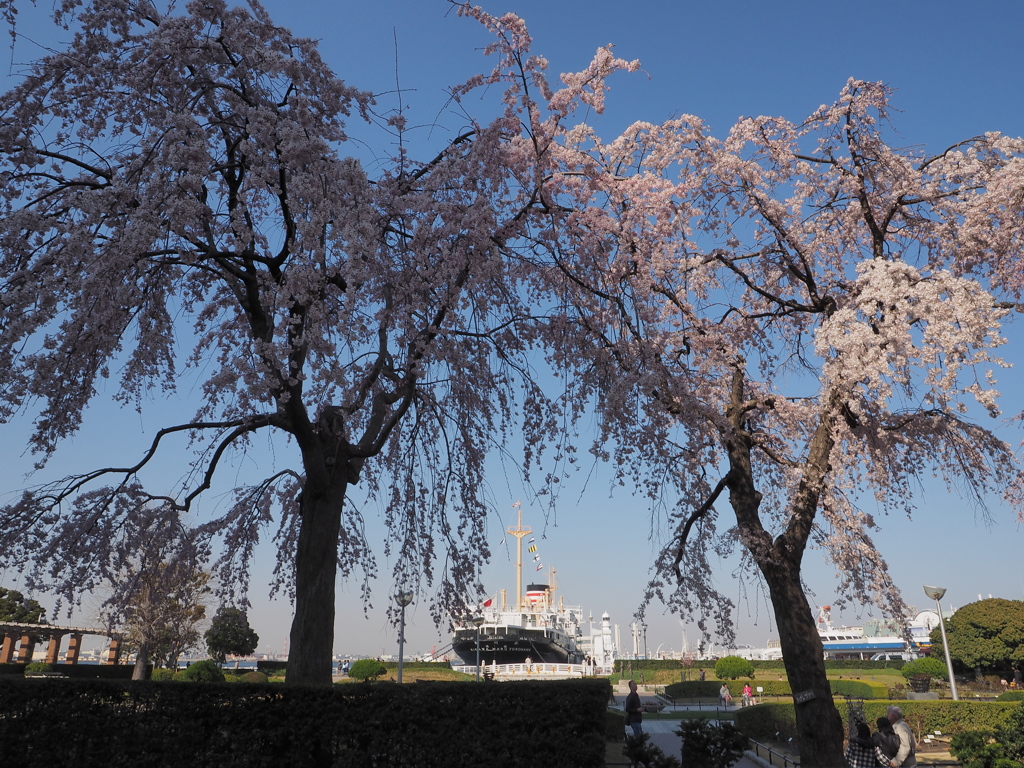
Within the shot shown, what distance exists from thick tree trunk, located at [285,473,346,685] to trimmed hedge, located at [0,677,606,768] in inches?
25.1

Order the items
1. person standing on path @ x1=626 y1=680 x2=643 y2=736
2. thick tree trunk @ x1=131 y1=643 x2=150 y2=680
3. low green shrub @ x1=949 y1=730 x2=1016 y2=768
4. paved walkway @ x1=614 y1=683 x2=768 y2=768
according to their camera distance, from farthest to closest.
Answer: thick tree trunk @ x1=131 y1=643 x2=150 y2=680 < person standing on path @ x1=626 y1=680 x2=643 y2=736 < paved walkway @ x1=614 y1=683 x2=768 y2=768 < low green shrub @ x1=949 y1=730 x2=1016 y2=768

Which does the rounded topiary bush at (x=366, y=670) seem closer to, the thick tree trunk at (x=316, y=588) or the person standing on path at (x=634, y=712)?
the person standing on path at (x=634, y=712)

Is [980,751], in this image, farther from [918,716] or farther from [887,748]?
[918,716]

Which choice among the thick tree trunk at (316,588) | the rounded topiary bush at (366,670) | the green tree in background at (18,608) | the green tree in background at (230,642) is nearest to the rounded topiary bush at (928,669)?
the rounded topiary bush at (366,670)

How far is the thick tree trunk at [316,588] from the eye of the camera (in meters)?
7.86

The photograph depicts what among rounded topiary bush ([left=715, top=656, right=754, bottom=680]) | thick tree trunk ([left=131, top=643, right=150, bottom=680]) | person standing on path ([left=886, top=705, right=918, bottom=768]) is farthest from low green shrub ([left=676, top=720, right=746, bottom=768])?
rounded topiary bush ([left=715, top=656, right=754, bottom=680])

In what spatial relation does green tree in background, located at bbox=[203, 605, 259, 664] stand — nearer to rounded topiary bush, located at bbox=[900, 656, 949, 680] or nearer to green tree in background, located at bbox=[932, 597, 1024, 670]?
rounded topiary bush, located at bbox=[900, 656, 949, 680]

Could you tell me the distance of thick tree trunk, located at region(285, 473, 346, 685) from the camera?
25.8ft

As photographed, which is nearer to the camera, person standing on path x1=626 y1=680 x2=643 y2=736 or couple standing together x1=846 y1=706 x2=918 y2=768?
couple standing together x1=846 y1=706 x2=918 y2=768

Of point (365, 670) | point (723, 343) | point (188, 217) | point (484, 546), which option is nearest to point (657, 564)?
point (484, 546)

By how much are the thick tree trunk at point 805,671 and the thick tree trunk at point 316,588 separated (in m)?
6.14

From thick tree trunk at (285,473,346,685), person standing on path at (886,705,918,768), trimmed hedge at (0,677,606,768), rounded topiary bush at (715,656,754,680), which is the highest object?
thick tree trunk at (285,473,346,685)

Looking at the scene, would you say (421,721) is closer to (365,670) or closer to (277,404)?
(277,404)

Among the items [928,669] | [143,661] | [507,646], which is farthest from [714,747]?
[507,646]
